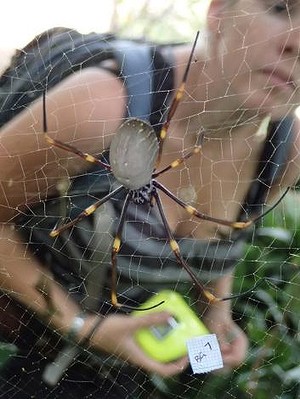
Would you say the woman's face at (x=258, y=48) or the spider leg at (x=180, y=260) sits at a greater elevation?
the woman's face at (x=258, y=48)

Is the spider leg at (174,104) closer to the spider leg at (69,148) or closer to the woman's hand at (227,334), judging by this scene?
the spider leg at (69,148)

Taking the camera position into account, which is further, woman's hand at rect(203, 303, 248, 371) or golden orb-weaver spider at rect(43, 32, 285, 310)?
woman's hand at rect(203, 303, 248, 371)

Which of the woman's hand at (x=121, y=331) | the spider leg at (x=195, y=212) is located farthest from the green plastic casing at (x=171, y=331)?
the spider leg at (x=195, y=212)

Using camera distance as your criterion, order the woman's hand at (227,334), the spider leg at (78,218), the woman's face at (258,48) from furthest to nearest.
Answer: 1. the woman's hand at (227,334)
2. the spider leg at (78,218)
3. the woman's face at (258,48)

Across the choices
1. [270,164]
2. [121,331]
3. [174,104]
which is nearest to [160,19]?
[174,104]

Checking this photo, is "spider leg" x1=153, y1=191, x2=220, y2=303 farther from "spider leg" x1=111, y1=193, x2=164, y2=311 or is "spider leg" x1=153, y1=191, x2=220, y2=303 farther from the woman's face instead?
the woman's face

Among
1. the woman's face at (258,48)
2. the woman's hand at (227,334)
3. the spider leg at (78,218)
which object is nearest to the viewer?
the woman's face at (258,48)

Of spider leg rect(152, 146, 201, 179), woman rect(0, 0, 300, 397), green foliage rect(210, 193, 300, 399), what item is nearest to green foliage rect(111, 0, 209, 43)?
woman rect(0, 0, 300, 397)
